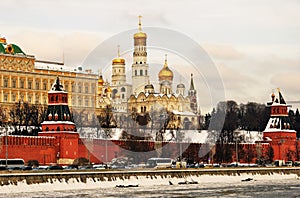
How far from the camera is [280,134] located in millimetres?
105562

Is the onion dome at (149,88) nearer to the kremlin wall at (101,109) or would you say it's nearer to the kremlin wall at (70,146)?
the kremlin wall at (101,109)

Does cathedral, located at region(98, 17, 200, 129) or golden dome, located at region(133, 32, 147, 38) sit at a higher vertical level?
golden dome, located at region(133, 32, 147, 38)

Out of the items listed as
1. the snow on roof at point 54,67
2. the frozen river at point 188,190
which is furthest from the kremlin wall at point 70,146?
the snow on roof at point 54,67

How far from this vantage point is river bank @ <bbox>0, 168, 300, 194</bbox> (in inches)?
2357

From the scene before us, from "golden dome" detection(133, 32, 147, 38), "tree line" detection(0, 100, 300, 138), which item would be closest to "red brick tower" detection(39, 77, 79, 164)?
"tree line" detection(0, 100, 300, 138)

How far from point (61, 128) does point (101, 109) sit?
38.5m

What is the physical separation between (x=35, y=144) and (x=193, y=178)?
691 inches

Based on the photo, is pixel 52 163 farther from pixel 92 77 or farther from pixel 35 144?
pixel 92 77

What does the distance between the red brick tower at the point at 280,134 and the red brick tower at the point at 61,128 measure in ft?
88.5

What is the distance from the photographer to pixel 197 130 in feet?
392

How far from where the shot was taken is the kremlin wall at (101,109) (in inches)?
3391

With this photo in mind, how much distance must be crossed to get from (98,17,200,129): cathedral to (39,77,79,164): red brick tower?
1444 inches

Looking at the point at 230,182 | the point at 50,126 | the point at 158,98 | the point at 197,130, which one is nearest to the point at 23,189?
the point at 230,182

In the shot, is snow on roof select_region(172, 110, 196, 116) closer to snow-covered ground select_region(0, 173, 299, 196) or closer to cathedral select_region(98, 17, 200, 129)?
cathedral select_region(98, 17, 200, 129)
